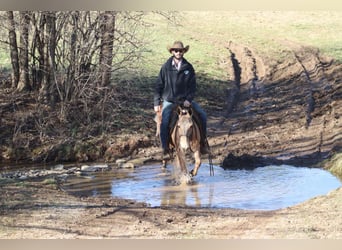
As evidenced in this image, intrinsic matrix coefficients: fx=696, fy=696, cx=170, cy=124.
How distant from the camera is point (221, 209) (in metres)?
5.60

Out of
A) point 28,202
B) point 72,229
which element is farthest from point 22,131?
Result: point 72,229

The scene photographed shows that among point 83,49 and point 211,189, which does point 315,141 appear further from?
point 83,49

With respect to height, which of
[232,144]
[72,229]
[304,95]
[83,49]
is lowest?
[72,229]

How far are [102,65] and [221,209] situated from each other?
1.68 meters

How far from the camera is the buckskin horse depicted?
571 cm

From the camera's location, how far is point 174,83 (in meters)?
5.87

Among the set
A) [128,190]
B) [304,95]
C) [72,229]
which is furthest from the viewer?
[304,95]

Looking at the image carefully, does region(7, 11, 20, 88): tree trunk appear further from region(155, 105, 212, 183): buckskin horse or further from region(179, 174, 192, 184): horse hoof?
region(179, 174, 192, 184): horse hoof

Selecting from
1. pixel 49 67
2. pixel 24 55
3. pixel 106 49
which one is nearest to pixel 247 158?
pixel 106 49

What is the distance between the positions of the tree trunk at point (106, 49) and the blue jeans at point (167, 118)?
2.08 feet

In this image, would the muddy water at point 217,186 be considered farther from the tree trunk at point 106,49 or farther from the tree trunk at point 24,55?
the tree trunk at point 24,55

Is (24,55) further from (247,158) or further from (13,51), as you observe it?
(247,158)

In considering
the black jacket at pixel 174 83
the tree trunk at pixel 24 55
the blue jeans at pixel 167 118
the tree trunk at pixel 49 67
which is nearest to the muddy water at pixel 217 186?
the blue jeans at pixel 167 118

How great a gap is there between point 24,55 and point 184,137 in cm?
168
